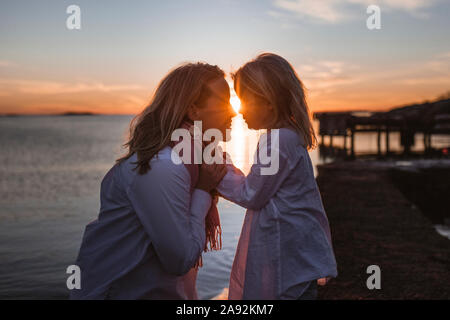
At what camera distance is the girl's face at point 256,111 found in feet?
8.80

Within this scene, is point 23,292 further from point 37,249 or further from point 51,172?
point 51,172

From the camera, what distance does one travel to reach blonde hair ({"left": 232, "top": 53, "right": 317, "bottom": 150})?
8.61 ft

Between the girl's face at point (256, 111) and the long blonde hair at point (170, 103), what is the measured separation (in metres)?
0.42

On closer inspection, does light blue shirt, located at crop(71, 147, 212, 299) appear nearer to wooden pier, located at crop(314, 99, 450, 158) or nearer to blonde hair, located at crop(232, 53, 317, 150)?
blonde hair, located at crop(232, 53, 317, 150)

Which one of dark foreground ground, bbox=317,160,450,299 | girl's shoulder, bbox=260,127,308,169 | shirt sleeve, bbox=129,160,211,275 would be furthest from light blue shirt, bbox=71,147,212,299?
dark foreground ground, bbox=317,160,450,299

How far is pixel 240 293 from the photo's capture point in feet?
8.11

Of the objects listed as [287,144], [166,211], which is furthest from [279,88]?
[166,211]

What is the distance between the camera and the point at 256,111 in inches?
106

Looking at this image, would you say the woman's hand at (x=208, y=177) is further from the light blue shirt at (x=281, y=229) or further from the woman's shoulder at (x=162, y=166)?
the woman's shoulder at (x=162, y=166)

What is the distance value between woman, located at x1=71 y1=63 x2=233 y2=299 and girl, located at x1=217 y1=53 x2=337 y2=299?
0.35 meters

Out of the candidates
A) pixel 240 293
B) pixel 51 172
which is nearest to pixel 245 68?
pixel 240 293

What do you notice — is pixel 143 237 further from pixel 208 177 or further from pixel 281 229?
pixel 281 229

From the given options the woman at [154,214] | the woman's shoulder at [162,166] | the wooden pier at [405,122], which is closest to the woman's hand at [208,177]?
Answer: the woman at [154,214]
